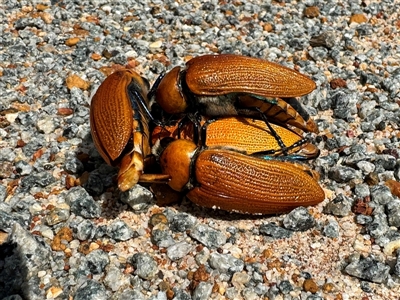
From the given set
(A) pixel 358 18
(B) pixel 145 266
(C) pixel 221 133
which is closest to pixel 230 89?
(C) pixel 221 133

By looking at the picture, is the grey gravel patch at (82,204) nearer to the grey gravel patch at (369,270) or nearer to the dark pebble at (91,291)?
the dark pebble at (91,291)

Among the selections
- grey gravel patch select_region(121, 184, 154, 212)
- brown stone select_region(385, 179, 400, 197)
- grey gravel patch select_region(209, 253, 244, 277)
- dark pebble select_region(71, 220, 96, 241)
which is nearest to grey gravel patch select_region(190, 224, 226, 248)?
grey gravel patch select_region(209, 253, 244, 277)

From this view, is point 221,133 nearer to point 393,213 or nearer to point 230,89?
point 230,89

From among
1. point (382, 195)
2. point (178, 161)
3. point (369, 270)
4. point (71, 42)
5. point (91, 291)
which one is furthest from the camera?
point (71, 42)

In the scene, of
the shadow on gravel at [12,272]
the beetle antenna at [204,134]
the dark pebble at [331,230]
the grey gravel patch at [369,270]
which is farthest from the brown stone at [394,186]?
the shadow on gravel at [12,272]

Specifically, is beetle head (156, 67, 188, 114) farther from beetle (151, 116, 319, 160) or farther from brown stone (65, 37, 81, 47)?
brown stone (65, 37, 81, 47)

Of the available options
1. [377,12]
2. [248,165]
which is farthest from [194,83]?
[377,12]

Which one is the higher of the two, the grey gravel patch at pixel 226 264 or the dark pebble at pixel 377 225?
the dark pebble at pixel 377 225
